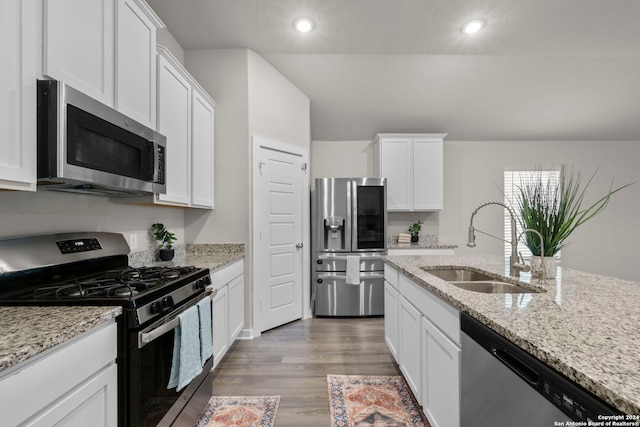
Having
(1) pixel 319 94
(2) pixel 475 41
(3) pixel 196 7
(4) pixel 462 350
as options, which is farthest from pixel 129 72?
(2) pixel 475 41

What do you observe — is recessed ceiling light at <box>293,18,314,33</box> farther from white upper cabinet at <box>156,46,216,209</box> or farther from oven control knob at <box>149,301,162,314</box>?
oven control knob at <box>149,301,162,314</box>

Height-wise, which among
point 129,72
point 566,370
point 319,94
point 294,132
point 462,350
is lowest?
point 462,350

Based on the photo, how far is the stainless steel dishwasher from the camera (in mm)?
647

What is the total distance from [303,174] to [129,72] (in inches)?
86.4

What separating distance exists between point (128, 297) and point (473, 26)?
3403 mm

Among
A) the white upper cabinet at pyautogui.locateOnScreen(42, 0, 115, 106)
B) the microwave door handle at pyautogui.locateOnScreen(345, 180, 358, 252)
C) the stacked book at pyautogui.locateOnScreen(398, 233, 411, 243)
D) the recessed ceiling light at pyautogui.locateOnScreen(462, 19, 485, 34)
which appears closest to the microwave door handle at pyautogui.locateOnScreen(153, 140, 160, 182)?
the white upper cabinet at pyautogui.locateOnScreen(42, 0, 115, 106)

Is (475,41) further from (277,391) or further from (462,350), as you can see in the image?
(277,391)

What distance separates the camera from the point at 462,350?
117 cm

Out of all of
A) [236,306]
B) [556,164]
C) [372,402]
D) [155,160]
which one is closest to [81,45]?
[155,160]

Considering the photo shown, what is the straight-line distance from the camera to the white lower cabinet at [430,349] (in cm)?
125

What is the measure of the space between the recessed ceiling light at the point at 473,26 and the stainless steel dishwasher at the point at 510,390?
277cm

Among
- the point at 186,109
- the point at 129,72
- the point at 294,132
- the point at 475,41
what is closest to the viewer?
the point at 129,72

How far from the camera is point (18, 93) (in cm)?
100

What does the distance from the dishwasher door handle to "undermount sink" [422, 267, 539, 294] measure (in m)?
0.61
